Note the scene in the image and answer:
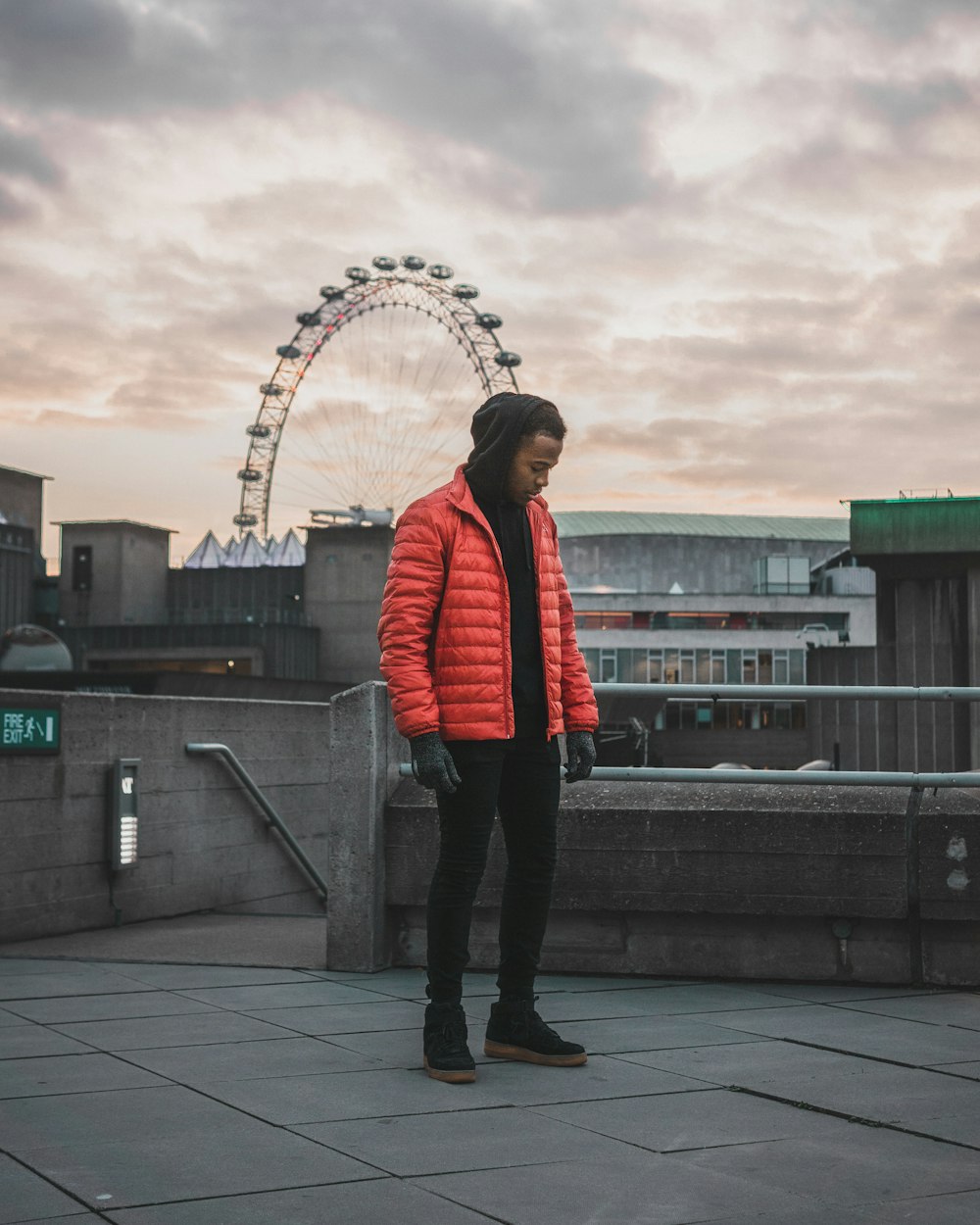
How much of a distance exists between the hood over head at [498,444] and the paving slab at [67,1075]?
1.94 metres

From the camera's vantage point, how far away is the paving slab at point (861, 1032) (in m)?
4.23

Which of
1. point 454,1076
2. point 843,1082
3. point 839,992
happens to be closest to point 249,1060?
point 454,1076

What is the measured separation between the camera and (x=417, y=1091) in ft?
12.3

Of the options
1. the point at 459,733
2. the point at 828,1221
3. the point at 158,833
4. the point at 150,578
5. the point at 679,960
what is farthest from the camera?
the point at 150,578

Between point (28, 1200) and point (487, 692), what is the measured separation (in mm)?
1876

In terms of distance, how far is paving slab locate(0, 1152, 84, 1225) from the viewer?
267cm

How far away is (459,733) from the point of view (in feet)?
13.5

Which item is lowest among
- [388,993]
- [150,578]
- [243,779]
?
[388,993]

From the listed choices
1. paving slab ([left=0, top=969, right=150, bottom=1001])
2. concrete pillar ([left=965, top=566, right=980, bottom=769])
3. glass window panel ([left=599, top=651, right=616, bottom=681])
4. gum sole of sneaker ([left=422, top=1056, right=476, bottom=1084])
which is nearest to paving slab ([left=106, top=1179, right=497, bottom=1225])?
gum sole of sneaker ([left=422, top=1056, right=476, bottom=1084])

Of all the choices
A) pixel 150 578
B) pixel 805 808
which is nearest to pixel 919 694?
pixel 805 808

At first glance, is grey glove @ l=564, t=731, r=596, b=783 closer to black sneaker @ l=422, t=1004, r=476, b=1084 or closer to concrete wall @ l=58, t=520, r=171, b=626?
black sneaker @ l=422, t=1004, r=476, b=1084

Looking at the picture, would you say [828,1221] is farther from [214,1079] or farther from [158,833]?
[158,833]

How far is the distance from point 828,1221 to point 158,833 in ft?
20.9

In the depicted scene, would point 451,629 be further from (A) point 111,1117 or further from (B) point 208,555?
(B) point 208,555
